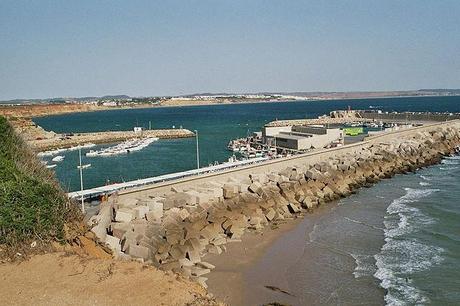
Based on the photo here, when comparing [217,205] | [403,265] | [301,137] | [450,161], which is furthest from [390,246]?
[450,161]

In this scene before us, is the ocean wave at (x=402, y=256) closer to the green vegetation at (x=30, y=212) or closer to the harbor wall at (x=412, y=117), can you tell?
the green vegetation at (x=30, y=212)

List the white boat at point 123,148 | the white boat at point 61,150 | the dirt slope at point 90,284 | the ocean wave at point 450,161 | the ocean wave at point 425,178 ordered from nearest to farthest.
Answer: the dirt slope at point 90,284, the ocean wave at point 425,178, the ocean wave at point 450,161, the white boat at point 123,148, the white boat at point 61,150

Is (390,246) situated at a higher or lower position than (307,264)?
higher

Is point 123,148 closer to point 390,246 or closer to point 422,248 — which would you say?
point 390,246

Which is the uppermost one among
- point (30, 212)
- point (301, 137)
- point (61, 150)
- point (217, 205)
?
point (30, 212)

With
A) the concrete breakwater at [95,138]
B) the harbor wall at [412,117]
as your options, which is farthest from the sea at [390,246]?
the harbor wall at [412,117]

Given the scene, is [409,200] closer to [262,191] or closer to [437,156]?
[262,191]

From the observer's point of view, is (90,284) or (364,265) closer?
(90,284)

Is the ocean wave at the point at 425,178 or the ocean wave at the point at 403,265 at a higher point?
the ocean wave at the point at 425,178
